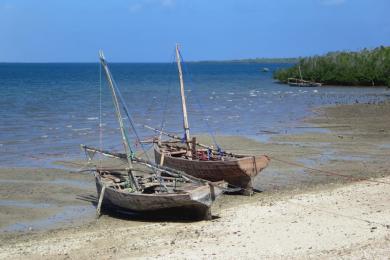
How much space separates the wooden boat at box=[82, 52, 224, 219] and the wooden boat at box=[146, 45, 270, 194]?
134 centimetres

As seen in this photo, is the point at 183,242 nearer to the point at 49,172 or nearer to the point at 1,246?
the point at 1,246

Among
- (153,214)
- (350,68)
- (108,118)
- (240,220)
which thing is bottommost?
(108,118)

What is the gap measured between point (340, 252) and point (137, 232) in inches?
174

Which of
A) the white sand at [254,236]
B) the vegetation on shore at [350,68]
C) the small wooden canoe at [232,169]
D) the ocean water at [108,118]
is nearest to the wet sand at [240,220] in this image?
the white sand at [254,236]

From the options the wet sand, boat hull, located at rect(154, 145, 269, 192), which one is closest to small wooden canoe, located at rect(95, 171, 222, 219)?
the wet sand

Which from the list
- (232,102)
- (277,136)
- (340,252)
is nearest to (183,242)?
(340,252)

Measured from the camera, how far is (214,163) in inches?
659

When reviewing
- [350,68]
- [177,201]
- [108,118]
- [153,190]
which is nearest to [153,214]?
[153,190]

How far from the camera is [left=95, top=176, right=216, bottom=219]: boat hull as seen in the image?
13.4 metres

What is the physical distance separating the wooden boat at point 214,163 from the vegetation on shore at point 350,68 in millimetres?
50702

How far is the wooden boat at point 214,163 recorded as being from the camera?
1645 centimetres

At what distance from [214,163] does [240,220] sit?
3.38 meters

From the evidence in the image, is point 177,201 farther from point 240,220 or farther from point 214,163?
point 214,163

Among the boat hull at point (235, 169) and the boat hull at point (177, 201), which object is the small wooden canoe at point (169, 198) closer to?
the boat hull at point (177, 201)
